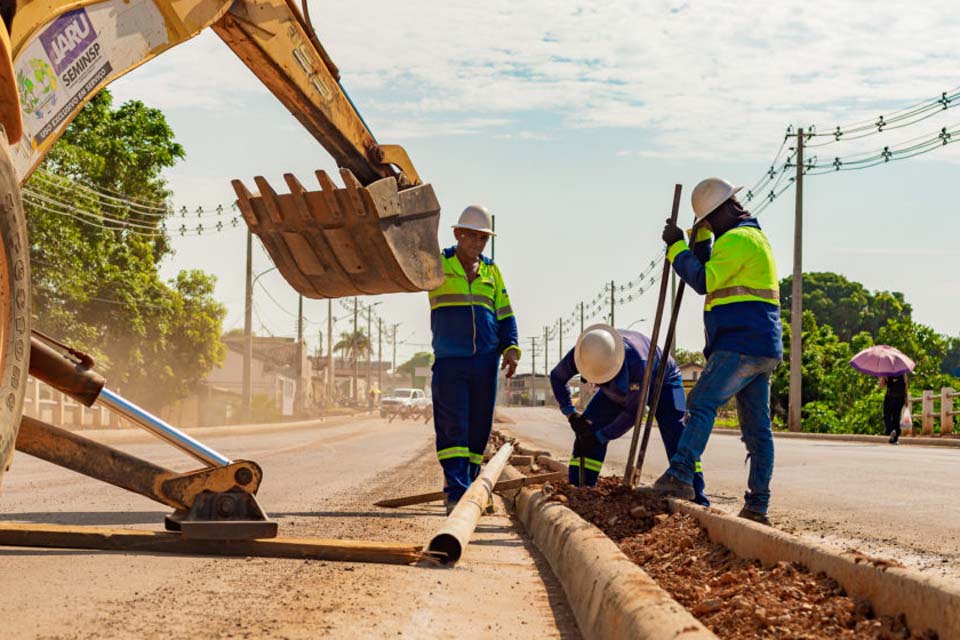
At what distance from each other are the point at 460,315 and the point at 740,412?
2.35 m

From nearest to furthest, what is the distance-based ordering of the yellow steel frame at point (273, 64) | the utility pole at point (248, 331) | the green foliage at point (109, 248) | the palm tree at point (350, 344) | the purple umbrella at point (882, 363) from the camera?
the yellow steel frame at point (273, 64) → the purple umbrella at point (882, 363) → the green foliage at point (109, 248) → the utility pole at point (248, 331) → the palm tree at point (350, 344)

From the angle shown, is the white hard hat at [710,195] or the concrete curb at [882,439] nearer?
the white hard hat at [710,195]

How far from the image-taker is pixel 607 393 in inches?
359

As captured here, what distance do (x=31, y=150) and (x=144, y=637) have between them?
1.76 metres

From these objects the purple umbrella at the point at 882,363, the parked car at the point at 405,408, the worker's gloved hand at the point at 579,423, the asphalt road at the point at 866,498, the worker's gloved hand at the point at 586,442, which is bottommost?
the parked car at the point at 405,408

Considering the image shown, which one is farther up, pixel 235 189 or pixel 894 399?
pixel 235 189

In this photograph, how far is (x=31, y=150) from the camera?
4.28 meters

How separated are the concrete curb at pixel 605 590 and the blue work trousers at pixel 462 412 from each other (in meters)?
1.67

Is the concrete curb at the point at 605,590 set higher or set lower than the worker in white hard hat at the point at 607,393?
lower

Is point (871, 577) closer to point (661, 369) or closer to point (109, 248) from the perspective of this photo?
point (661, 369)

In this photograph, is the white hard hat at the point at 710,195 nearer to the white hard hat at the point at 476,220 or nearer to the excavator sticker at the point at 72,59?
the white hard hat at the point at 476,220

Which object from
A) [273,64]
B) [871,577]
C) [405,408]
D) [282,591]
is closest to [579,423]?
[273,64]

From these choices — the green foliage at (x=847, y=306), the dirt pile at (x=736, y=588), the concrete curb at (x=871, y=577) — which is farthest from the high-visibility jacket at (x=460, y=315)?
the green foliage at (x=847, y=306)

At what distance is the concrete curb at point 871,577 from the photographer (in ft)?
10.7
